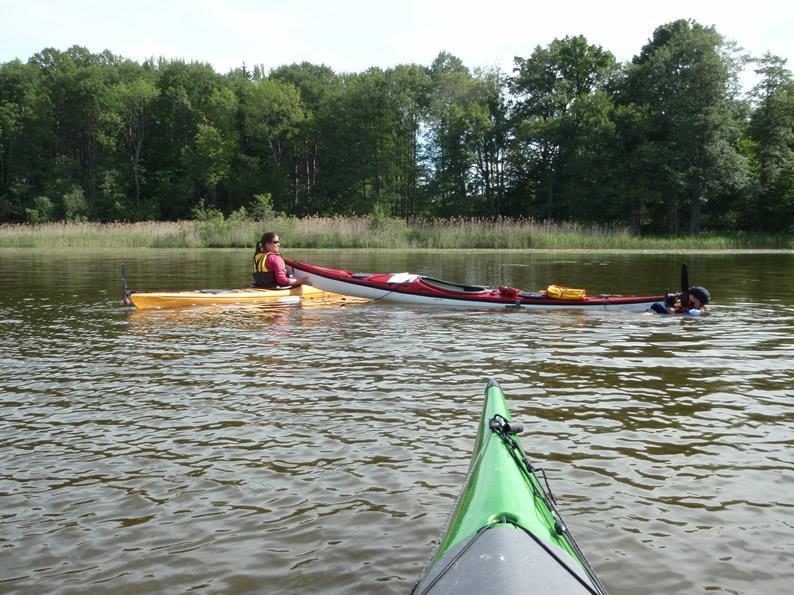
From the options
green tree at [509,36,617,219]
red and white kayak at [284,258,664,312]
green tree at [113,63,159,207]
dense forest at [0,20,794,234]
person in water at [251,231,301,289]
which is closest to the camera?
red and white kayak at [284,258,664,312]

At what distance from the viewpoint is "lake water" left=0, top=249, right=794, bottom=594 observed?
11.4 ft

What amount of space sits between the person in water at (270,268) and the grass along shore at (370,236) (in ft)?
61.4

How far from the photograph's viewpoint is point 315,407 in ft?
19.9

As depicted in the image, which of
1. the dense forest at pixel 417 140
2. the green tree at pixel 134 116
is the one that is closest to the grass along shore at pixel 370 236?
the dense forest at pixel 417 140

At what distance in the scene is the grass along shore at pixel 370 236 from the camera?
31.8 meters

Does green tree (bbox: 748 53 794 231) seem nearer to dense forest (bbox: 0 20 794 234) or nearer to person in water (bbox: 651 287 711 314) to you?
dense forest (bbox: 0 20 794 234)

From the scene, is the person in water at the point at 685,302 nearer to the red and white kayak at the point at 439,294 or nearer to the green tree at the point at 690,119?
the red and white kayak at the point at 439,294

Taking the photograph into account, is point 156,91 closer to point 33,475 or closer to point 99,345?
point 99,345

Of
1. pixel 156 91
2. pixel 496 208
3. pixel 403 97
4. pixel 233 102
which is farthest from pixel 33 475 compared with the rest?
pixel 156 91

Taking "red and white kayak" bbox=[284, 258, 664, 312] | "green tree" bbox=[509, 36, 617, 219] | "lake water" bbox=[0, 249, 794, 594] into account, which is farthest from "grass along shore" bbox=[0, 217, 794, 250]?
"lake water" bbox=[0, 249, 794, 594]

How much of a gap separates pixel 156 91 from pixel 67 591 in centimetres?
6767

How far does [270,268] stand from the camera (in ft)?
43.3

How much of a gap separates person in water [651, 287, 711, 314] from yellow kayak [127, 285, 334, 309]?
20.6ft

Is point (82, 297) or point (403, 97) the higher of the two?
point (403, 97)
